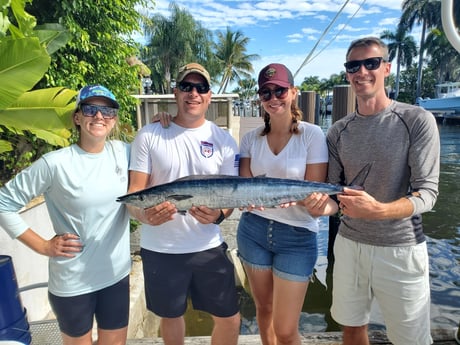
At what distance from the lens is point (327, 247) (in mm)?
10781

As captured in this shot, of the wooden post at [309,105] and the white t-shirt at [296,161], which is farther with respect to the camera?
the wooden post at [309,105]

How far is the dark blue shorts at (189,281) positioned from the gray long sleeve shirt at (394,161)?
4.11ft

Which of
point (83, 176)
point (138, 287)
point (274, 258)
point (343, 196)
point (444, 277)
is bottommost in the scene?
point (444, 277)

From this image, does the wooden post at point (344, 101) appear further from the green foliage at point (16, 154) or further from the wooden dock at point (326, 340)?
the green foliage at point (16, 154)

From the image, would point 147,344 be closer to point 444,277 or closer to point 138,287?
point 138,287

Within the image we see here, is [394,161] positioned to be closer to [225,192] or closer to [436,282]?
[225,192]

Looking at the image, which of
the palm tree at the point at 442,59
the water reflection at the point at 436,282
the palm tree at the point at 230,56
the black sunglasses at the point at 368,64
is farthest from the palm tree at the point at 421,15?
the black sunglasses at the point at 368,64

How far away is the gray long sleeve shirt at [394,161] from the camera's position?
111 inches

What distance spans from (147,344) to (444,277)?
8335 millimetres

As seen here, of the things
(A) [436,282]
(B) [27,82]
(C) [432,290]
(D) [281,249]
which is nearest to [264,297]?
(D) [281,249]

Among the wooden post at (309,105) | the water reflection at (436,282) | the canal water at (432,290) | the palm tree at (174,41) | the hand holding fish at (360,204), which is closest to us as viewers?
the hand holding fish at (360,204)

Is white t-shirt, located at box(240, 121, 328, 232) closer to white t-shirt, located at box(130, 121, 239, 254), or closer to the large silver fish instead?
the large silver fish

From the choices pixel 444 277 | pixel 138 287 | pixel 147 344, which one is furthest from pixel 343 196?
pixel 444 277

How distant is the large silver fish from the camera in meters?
2.81
